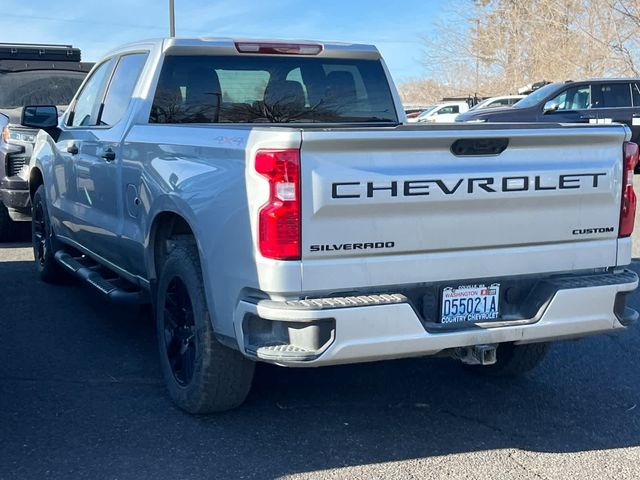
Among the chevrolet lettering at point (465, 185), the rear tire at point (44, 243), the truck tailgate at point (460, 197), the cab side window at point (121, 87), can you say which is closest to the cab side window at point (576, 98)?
the rear tire at point (44, 243)

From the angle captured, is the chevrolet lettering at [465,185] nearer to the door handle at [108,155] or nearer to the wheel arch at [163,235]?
the wheel arch at [163,235]

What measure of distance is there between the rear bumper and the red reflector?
7.65ft

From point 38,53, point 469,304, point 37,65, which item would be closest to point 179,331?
point 469,304

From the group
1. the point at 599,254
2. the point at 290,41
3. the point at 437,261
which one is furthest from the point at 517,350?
the point at 290,41

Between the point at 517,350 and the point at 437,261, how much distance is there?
1.39 metres

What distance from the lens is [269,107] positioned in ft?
17.7

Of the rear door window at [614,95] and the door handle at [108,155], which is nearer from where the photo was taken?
the door handle at [108,155]

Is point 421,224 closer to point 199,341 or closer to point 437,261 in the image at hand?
point 437,261

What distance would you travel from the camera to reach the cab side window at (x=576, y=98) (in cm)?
1645

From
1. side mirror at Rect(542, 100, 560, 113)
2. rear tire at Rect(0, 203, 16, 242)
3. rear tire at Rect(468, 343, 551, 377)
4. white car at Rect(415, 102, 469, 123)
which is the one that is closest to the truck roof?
rear tire at Rect(468, 343, 551, 377)

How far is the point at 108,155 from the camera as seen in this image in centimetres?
514

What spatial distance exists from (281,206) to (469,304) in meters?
1.01

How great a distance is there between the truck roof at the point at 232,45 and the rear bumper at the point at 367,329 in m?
2.26

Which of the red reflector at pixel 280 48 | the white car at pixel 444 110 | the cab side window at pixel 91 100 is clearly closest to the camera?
the red reflector at pixel 280 48
